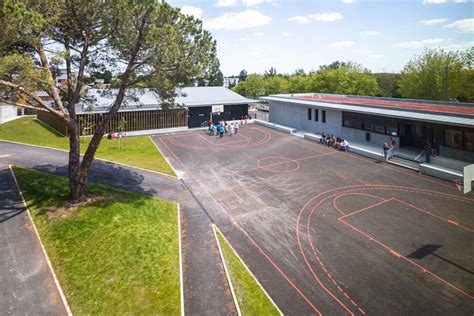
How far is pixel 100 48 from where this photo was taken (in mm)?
18125

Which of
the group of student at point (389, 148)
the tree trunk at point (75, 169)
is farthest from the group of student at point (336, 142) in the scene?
the tree trunk at point (75, 169)

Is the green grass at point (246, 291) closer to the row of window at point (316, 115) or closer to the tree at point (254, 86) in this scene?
the row of window at point (316, 115)

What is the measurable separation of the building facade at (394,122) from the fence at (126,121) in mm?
17578

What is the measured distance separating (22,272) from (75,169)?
21.7 feet

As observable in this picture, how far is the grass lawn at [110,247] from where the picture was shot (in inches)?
451

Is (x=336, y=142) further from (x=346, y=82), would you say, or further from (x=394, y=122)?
(x=346, y=82)

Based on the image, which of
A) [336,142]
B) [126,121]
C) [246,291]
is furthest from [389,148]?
[126,121]

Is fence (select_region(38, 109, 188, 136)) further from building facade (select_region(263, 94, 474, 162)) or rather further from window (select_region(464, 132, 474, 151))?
window (select_region(464, 132, 474, 151))

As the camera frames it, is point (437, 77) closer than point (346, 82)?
Yes

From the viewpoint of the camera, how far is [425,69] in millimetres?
50562

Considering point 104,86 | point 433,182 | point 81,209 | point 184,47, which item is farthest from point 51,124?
point 433,182

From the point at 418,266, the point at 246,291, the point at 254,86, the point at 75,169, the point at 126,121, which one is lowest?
the point at 246,291

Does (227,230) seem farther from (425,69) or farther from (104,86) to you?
(425,69)

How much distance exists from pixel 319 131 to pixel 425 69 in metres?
26.5
